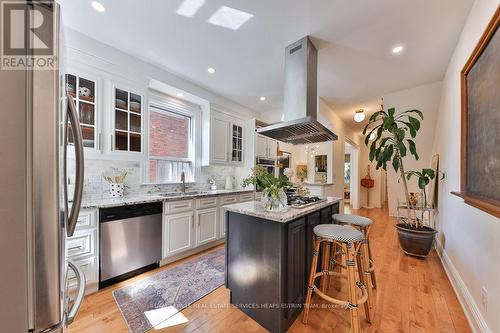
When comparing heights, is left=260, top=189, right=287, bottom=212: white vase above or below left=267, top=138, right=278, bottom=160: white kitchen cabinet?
below

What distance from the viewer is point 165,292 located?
1.98 m

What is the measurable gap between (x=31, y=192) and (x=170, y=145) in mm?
2975

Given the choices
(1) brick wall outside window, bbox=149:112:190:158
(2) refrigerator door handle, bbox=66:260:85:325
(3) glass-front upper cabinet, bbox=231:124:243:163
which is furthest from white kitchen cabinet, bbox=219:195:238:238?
(2) refrigerator door handle, bbox=66:260:85:325

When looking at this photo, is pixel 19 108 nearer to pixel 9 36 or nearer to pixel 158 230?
pixel 9 36

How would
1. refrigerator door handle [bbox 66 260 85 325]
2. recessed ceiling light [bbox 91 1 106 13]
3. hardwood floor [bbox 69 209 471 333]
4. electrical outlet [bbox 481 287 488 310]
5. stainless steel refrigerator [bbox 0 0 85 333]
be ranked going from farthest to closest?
recessed ceiling light [bbox 91 1 106 13], hardwood floor [bbox 69 209 471 333], electrical outlet [bbox 481 287 488 310], refrigerator door handle [bbox 66 260 85 325], stainless steel refrigerator [bbox 0 0 85 333]

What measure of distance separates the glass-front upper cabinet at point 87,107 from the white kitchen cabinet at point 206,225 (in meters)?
1.60

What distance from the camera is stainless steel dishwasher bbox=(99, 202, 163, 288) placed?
2014mm

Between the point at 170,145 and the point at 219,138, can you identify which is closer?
the point at 170,145

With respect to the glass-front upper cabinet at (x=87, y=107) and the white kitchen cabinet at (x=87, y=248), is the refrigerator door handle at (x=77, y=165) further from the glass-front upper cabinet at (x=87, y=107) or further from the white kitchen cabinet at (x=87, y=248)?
the glass-front upper cabinet at (x=87, y=107)

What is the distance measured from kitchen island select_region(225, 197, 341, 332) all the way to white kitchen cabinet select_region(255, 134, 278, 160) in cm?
264

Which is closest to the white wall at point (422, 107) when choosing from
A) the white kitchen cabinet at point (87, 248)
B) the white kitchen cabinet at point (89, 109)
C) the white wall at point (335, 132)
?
the white wall at point (335, 132)

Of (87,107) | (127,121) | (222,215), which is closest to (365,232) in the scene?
(222,215)

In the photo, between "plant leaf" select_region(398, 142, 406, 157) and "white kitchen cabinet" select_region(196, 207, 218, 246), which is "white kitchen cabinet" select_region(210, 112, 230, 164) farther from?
"plant leaf" select_region(398, 142, 406, 157)

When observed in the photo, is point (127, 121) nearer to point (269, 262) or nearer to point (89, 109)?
point (89, 109)
